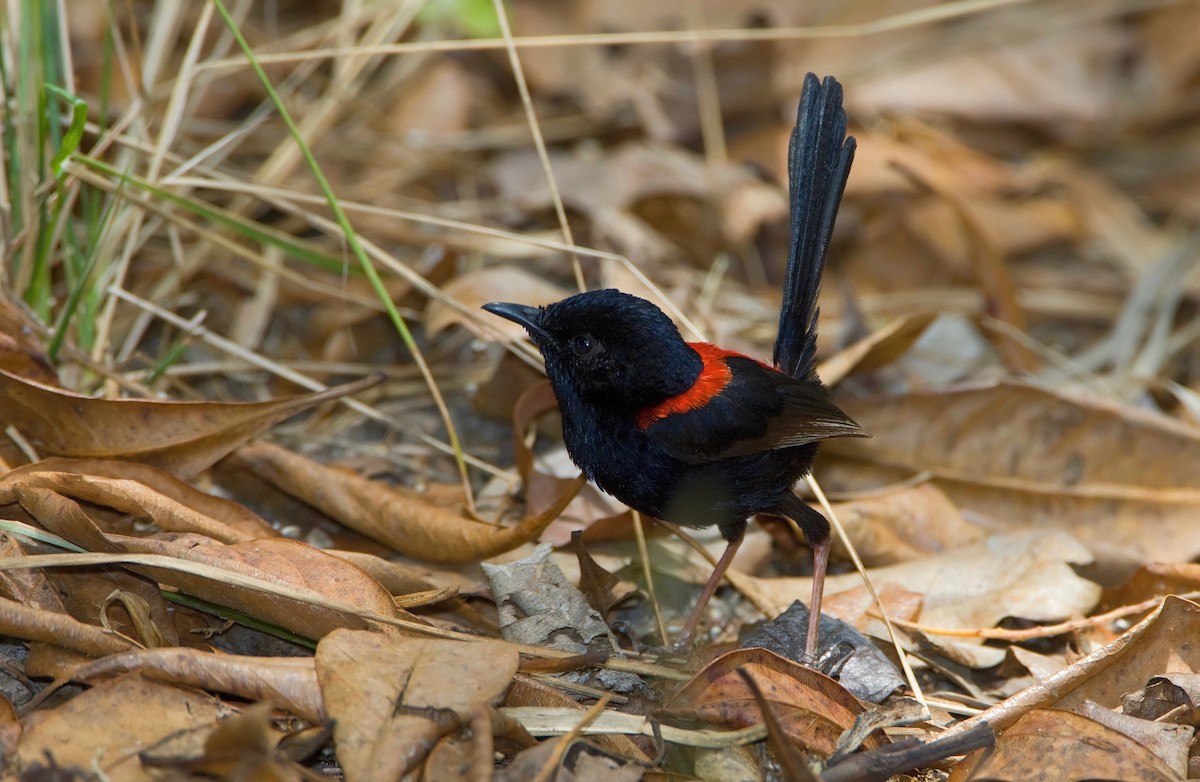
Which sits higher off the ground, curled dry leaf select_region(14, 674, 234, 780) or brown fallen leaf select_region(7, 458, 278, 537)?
brown fallen leaf select_region(7, 458, 278, 537)

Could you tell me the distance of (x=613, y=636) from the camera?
344 centimetres

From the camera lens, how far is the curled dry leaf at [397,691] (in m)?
2.55

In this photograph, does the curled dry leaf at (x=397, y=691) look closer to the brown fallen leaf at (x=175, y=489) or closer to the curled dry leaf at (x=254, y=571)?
the curled dry leaf at (x=254, y=571)

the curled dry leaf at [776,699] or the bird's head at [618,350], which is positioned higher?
the bird's head at [618,350]

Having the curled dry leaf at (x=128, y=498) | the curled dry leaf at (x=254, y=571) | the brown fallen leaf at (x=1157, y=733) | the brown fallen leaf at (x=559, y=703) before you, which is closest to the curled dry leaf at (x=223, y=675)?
the curled dry leaf at (x=254, y=571)

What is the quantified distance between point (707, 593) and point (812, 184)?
4.66 feet

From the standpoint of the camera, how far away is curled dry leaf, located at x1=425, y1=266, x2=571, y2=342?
4.39 m

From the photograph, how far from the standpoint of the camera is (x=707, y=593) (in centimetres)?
384

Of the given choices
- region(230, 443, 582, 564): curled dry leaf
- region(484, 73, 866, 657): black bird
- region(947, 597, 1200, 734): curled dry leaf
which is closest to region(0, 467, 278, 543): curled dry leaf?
region(230, 443, 582, 564): curled dry leaf

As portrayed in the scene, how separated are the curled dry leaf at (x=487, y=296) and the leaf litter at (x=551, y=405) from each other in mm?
32

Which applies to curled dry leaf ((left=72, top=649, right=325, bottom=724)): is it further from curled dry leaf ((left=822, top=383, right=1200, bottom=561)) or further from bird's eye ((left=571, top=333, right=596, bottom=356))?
curled dry leaf ((left=822, top=383, right=1200, bottom=561))

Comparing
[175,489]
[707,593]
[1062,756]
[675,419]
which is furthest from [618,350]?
[1062,756]

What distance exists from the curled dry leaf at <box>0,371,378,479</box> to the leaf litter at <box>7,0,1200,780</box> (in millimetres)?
11

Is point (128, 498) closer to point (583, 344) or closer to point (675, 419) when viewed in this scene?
point (583, 344)
